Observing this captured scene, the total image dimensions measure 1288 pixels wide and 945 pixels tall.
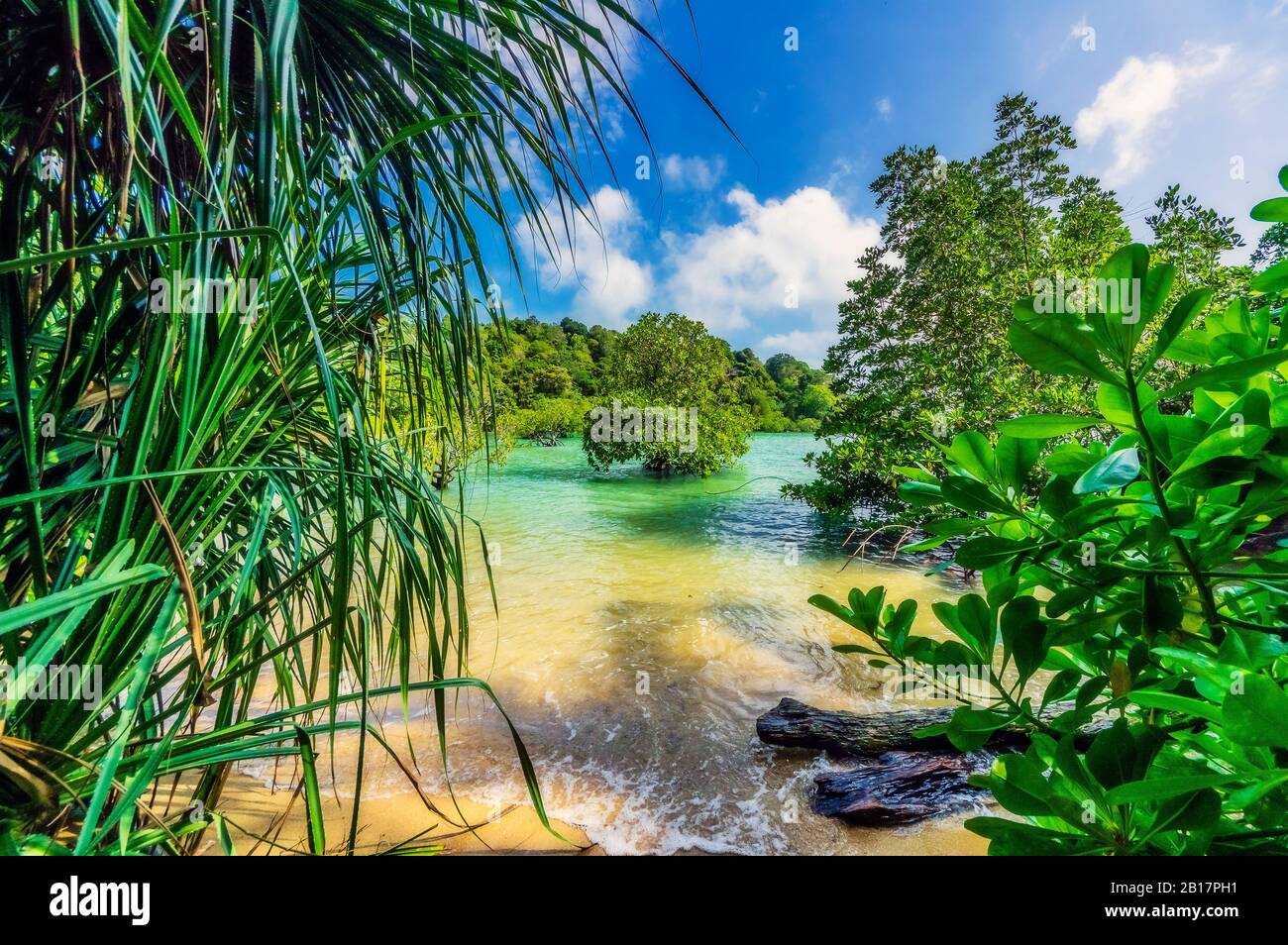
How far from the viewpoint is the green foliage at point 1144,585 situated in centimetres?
49

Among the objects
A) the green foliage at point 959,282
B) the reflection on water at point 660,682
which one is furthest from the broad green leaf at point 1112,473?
the green foliage at point 959,282

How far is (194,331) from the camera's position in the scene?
30.5 inches

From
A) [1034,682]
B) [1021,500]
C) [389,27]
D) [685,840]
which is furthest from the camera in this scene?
[1034,682]

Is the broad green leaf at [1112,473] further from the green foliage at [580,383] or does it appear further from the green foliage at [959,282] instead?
the green foliage at [580,383]

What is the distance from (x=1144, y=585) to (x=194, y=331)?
1.40 m

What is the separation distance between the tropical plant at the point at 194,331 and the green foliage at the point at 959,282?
5318 millimetres

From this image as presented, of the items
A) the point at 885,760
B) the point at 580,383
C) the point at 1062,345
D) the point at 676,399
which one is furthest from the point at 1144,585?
the point at 580,383

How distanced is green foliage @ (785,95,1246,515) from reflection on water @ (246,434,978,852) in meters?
1.96

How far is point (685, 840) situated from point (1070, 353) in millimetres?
2450

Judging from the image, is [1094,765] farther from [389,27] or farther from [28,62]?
[28,62]

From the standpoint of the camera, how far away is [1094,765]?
1.81ft

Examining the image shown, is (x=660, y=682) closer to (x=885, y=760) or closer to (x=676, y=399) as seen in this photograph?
(x=885, y=760)

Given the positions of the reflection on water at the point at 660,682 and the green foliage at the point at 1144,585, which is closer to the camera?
the green foliage at the point at 1144,585
